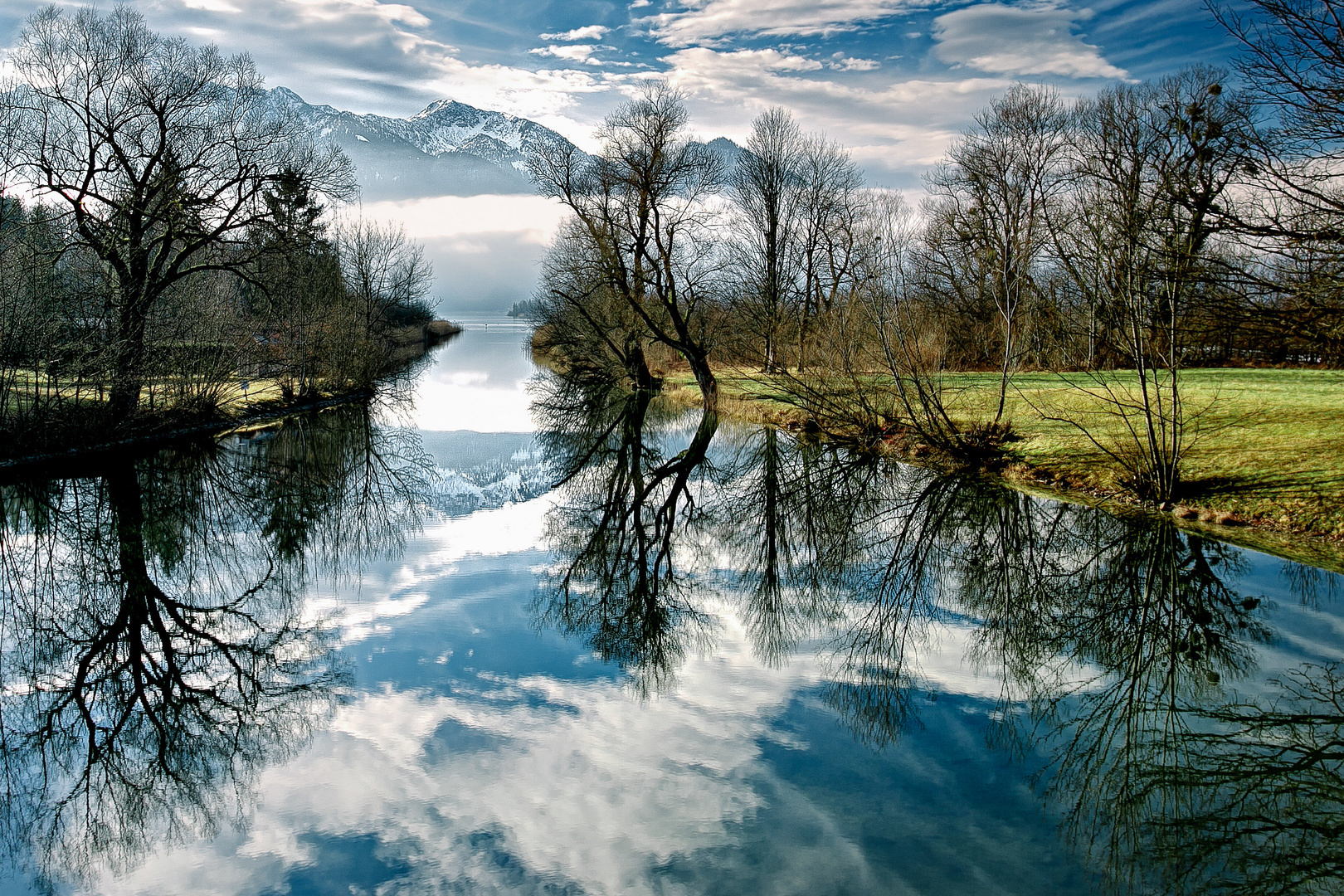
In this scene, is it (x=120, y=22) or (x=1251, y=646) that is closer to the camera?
(x=1251, y=646)

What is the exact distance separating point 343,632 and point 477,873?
4682mm

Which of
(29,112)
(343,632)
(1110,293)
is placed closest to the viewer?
(343,632)

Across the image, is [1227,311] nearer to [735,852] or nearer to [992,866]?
[992,866]

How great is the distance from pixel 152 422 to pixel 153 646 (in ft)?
52.7

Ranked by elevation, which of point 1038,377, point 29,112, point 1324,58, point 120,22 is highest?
point 120,22

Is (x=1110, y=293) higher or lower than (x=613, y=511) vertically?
higher

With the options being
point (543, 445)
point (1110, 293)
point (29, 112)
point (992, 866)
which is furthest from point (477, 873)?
point (29, 112)

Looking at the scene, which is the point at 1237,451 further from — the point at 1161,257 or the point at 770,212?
the point at 770,212

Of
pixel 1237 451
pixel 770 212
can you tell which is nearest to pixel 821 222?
pixel 770 212

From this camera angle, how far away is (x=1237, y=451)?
13.6 metres

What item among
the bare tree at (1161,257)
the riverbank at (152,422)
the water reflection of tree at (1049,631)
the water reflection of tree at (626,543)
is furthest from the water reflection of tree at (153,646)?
the bare tree at (1161,257)

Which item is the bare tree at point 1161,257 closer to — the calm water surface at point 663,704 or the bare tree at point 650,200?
the calm water surface at point 663,704

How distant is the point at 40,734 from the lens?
6.15 metres

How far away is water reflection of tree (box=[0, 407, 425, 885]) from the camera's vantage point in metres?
5.29
